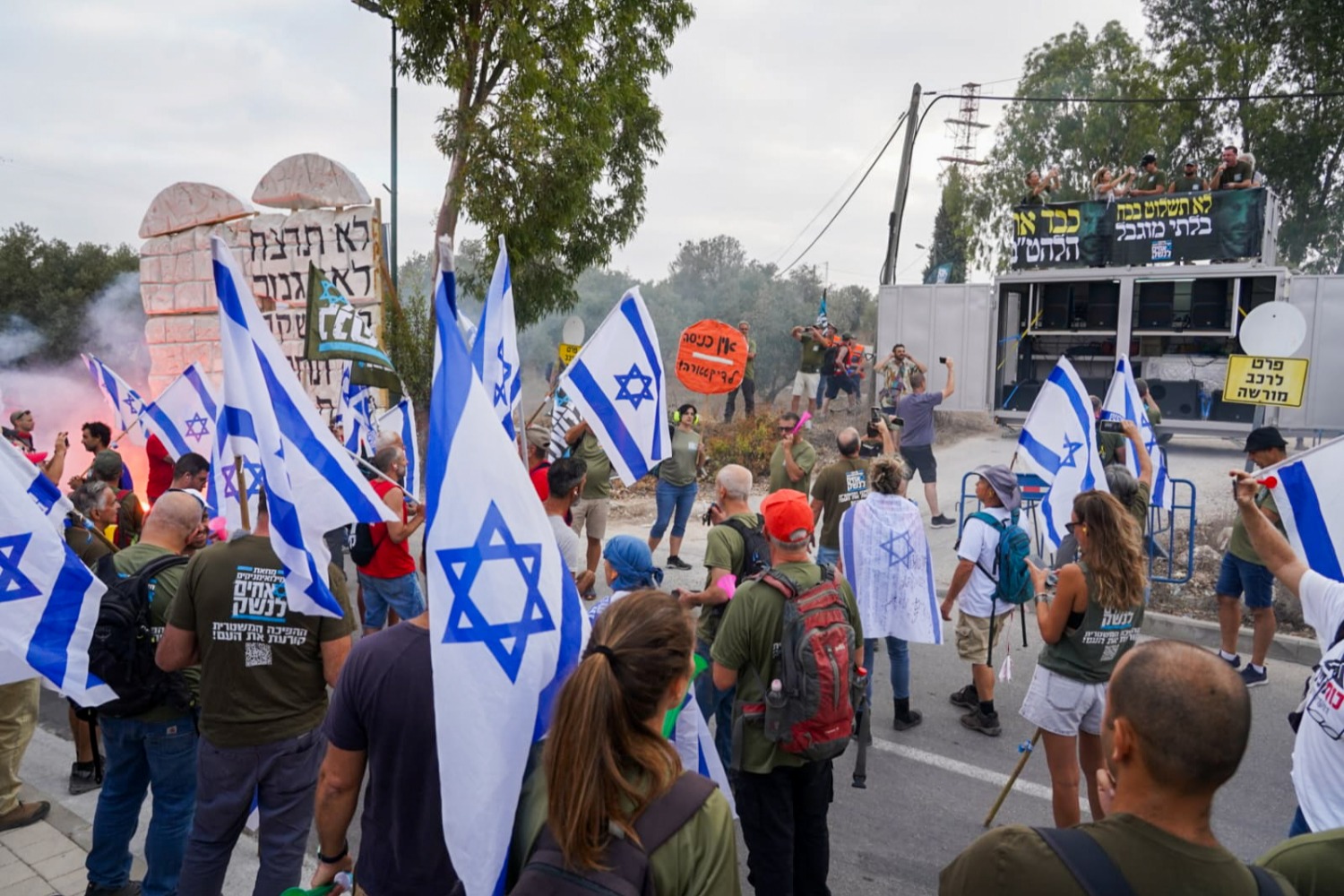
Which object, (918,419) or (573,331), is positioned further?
(573,331)

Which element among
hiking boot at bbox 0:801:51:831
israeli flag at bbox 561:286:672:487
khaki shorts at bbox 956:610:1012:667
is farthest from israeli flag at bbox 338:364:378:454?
khaki shorts at bbox 956:610:1012:667

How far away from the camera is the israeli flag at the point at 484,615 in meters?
2.19

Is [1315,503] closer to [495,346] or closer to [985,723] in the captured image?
[985,723]

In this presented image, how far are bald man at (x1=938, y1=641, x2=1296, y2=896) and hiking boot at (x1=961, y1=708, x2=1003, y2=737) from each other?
4309mm

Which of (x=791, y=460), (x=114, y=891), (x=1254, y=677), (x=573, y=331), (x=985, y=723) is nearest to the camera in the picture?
(x=114, y=891)

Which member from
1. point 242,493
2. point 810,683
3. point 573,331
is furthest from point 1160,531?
point 242,493

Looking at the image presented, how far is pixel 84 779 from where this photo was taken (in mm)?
5051

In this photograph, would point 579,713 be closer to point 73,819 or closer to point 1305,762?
point 1305,762

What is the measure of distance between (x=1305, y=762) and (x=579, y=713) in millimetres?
2513

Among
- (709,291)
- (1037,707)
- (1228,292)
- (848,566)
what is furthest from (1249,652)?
(709,291)

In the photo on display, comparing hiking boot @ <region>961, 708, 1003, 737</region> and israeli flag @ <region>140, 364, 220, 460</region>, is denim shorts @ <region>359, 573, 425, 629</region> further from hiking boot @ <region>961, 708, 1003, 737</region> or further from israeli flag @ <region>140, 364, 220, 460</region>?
hiking boot @ <region>961, 708, 1003, 737</region>

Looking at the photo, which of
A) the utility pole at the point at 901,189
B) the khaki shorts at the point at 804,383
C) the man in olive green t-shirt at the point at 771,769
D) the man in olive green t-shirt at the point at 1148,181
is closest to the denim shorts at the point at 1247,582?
the man in olive green t-shirt at the point at 771,769

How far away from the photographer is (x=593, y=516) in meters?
9.02

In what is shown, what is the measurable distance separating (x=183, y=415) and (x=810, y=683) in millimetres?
6320
